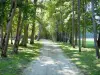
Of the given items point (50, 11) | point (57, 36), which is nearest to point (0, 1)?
point (50, 11)

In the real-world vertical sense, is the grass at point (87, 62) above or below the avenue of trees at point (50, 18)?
below

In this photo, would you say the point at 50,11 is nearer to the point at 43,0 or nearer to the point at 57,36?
the point at 43,0

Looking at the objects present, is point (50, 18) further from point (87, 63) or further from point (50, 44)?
point (87, 63)

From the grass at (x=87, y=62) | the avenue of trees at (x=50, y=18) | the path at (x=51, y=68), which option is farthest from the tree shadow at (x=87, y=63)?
the avenue of trees at (x=50, y=18)

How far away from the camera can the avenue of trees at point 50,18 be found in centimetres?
1884

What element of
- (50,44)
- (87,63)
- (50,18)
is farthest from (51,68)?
(50,18)

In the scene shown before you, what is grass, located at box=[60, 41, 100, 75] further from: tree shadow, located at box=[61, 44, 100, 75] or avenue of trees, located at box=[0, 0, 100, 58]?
avenue of trees, located at box=[0, 0, 100, 58]

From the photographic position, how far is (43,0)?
4375 cm

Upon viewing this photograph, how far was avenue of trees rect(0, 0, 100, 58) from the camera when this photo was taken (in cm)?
1884

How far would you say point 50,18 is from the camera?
5728 cm

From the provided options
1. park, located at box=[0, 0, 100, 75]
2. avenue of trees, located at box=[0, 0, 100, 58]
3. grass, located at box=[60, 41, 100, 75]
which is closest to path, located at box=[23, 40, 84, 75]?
park, located at box=[0, 0, 100, 75]

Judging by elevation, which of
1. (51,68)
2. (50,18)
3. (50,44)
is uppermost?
(50,18)

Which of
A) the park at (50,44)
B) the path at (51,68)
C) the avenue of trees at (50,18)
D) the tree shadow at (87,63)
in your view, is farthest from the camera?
the avenue of trees at (50,18)

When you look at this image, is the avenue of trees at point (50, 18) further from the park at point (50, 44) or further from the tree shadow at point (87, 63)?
the tree shadow at point (87, 63)
